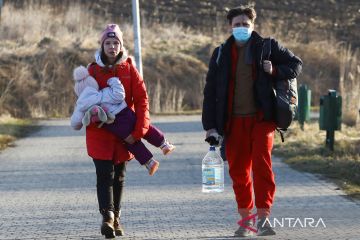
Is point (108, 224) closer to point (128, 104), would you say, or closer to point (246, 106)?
point (128, 104)

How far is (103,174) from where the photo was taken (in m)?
8.87

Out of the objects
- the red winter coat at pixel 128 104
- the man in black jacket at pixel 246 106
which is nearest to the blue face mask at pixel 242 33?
the man in black jacket at pixel 246 106

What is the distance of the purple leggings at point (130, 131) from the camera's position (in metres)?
8.88

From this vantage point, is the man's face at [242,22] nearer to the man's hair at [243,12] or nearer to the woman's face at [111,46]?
the man's hair at [243,12]

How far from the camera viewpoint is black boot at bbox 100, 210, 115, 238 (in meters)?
8.70

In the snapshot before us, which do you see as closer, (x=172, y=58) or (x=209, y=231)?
(x=209, y=231)

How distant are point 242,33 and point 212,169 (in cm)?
140

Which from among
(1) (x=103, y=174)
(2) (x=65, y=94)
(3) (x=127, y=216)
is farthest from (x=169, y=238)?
(2) (x=65, y=94)

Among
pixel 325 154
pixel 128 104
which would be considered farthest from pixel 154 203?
pixel 325 154

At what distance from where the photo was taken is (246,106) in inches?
348

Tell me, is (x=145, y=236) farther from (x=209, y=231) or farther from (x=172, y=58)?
(x=172, y=58)

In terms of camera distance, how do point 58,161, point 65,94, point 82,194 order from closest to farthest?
point 82,194, point 58,161, point 65,94

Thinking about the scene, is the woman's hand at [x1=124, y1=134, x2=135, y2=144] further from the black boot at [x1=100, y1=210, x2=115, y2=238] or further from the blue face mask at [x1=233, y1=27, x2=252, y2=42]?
the blue face mask at [x1=233, y1=27, x2=252, y2=42]

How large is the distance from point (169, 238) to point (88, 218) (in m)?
1.55
